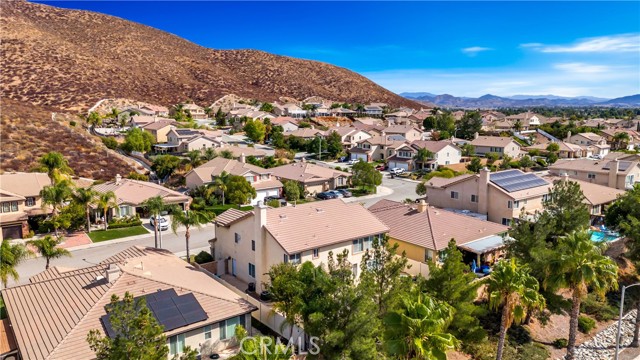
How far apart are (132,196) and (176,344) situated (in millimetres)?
33933

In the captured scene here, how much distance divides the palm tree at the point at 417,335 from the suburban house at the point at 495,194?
30.0 meters

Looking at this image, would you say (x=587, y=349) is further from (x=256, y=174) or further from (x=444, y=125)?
(x=444, y=125)

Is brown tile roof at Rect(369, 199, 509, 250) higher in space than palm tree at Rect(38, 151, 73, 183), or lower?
lower

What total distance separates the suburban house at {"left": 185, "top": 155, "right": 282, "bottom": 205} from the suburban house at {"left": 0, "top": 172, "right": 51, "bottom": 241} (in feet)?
57.8

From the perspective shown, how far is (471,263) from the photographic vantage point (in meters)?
34.7

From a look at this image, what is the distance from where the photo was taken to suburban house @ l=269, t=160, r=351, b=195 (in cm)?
6500

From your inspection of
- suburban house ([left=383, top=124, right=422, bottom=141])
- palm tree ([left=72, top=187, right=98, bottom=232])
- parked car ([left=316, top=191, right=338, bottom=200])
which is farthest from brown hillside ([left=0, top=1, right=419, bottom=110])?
parked car ([left=316, top=191, right=338, bottom=200])

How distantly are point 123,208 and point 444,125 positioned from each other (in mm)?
101193

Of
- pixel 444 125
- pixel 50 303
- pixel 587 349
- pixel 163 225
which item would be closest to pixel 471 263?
pixel 587 349

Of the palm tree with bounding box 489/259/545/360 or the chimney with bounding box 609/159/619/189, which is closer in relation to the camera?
the palm tree with bounding box 489/259/545/360

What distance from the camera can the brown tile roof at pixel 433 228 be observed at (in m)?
35.6

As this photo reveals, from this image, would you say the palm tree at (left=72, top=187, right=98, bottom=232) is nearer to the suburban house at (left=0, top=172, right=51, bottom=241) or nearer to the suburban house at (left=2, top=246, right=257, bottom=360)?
the suburban house at (left=0, top=172, right=51, bottom=241)

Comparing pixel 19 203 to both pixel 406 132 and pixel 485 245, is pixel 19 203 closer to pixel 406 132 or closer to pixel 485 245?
pixel 485 245

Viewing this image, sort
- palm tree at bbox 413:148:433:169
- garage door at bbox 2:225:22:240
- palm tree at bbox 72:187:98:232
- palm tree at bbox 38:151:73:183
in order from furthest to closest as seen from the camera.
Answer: palm tree at bbox 413:148:433:169, palm tree at bbox 38:151:73:183, palm tree at bbox 72:187:98:232, garage door at bbox 2:225:22:240
